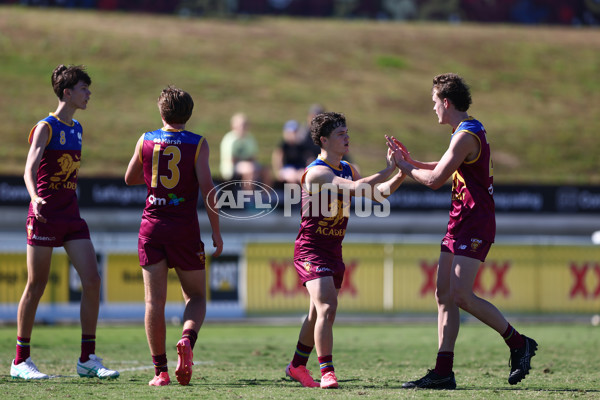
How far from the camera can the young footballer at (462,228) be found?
6.51 metres

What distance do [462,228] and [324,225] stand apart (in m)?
1.02

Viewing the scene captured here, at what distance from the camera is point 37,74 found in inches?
1348

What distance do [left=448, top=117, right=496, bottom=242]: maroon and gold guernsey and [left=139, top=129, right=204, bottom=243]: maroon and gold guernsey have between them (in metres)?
1.95

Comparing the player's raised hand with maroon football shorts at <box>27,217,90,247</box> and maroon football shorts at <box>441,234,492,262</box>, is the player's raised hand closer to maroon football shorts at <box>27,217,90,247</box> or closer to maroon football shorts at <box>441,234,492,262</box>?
maroon football shorts at <box>441,234,492,262</box>

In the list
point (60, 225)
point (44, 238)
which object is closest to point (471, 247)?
point (60, 225)

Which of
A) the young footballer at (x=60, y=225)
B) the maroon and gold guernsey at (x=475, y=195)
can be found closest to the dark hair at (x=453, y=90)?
the maroon and gold guernsey at (x=475, y=195)

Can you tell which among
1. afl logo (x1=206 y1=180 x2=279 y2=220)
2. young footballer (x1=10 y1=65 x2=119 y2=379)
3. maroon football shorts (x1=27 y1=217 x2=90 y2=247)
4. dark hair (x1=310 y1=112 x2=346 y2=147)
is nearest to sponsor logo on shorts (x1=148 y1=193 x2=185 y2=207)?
maroon football shorts (x1=27 y1=217 x2=90 y2=247)

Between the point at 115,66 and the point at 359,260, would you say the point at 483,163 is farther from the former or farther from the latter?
the point at 115,66

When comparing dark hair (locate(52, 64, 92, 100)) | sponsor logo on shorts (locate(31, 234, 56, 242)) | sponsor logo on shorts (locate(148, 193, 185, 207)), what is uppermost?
dark hair (locate(52, 64, 92, 100))

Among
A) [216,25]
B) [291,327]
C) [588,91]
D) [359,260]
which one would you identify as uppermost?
[216,25]

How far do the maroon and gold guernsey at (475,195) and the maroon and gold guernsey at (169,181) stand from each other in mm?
1954

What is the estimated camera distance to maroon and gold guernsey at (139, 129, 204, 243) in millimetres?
6539

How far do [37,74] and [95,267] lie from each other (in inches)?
1140

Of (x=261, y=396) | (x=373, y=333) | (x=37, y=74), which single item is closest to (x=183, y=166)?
(x=261, y=396)
